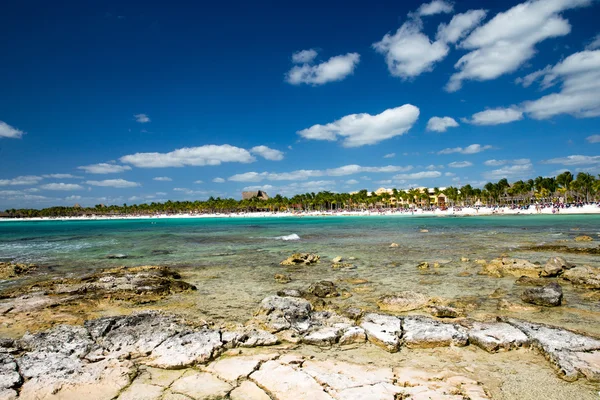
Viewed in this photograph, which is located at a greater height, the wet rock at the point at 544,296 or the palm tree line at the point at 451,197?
the palm tree line at the point at 451,197

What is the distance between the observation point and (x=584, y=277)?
1279 centimetres

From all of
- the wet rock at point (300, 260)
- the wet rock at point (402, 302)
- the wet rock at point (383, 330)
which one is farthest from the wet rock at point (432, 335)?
the wet rock at point (300, 260)

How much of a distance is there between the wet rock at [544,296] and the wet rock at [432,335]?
4399mm

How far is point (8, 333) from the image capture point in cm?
838

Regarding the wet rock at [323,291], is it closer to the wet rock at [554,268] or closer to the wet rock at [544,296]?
the wet rock at [544,296]

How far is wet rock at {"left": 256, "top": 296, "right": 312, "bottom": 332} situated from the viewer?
319 inches

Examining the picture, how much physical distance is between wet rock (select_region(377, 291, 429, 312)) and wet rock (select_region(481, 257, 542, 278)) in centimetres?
633

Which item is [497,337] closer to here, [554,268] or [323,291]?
[323,291]

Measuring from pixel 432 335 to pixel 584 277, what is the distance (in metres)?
9.90

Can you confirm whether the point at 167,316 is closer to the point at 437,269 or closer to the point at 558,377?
the point at 558,377

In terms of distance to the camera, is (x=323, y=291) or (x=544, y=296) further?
(x=323, y=291)

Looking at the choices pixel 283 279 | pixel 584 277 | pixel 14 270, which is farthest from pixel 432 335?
pixel 14 270

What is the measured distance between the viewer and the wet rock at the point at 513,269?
14.6 m

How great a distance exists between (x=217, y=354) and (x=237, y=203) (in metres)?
192
